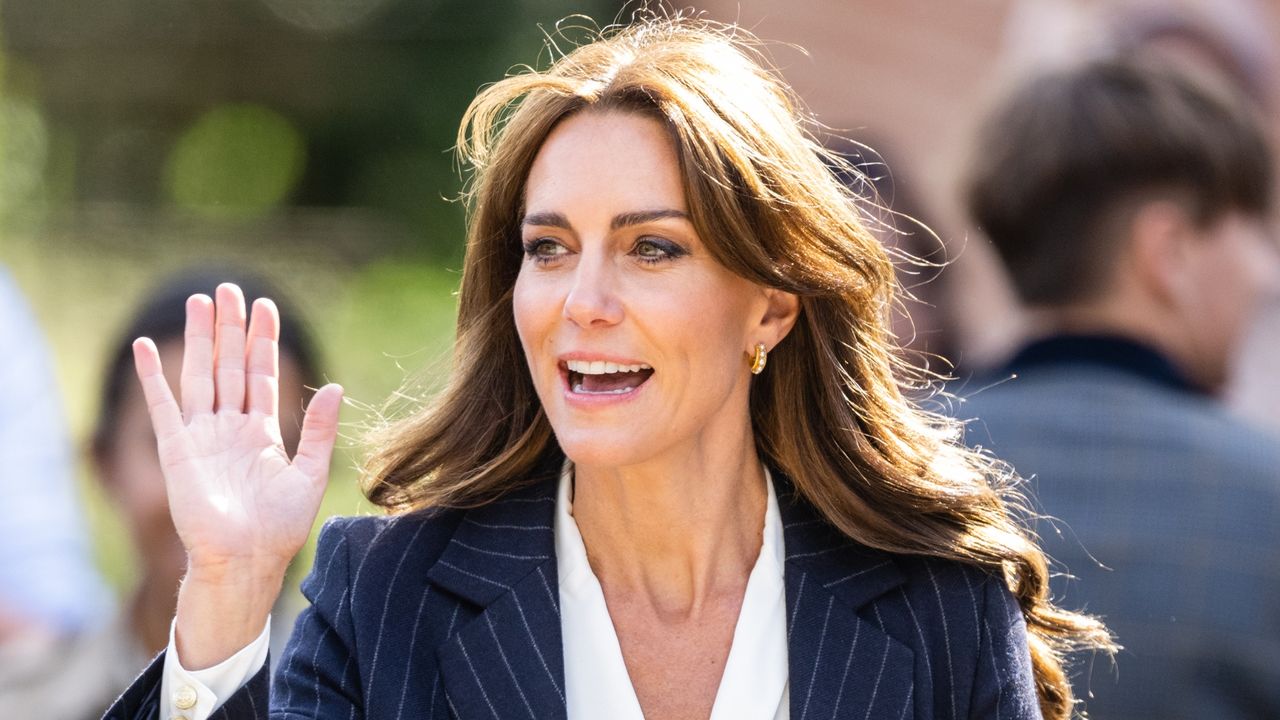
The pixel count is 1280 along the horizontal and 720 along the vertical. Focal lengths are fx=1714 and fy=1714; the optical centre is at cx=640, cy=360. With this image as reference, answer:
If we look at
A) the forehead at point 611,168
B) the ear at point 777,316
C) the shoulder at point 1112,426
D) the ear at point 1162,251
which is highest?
the forehead at point 611,168

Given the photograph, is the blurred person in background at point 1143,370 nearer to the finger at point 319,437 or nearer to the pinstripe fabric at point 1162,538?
the pinstripe fabric at point 1162,538

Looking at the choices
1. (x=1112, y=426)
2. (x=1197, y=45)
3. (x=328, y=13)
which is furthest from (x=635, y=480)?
(x=328, y=13)

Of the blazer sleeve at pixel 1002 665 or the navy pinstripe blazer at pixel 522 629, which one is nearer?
the navy pinstripe blazer at pixel 522 629

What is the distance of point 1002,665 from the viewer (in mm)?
2834

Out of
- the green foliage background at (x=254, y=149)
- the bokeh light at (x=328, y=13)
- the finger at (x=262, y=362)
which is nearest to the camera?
the finger at (x=262, y=362)

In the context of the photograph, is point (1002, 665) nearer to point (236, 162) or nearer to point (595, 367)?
point (595, 367)

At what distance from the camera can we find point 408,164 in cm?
930

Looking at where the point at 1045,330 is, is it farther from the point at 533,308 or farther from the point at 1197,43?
the point at 1197,43

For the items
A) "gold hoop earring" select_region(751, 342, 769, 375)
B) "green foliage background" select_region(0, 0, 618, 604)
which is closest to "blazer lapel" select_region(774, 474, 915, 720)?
"gold hoop earring" select_region(751, 342, 769, 375)

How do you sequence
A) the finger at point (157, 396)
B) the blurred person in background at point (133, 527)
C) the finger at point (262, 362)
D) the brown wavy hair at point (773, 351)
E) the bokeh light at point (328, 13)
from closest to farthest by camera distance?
the finger at point (157, 396) < the finger at point (262, 362) < the brown wavy hair at point (773, 351) < the blurred person in background at point (133, 527) < the bokeh light at point (328, 13)

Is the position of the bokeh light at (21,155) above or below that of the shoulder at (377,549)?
above

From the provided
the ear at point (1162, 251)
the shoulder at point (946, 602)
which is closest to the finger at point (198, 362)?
the shoulder at point (946, 602)

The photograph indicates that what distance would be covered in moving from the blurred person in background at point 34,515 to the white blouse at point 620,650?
5.44ft

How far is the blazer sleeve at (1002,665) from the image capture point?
9.19 feet
